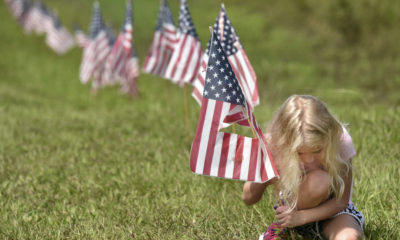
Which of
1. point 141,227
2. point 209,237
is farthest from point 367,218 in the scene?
point 141,227

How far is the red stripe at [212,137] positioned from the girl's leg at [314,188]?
1.70 feet

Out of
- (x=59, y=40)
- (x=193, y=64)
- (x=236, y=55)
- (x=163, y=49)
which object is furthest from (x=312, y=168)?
(x=59, y=40)

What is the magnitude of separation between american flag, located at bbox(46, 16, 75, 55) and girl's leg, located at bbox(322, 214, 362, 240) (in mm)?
17027

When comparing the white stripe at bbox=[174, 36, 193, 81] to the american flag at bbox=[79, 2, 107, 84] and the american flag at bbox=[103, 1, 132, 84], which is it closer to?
the american flag at bbox=[103, 1, 132, 84]

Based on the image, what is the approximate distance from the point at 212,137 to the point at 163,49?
14.5ft

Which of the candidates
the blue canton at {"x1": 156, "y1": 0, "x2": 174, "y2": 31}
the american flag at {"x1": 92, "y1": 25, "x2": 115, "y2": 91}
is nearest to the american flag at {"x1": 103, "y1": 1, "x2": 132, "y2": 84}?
the blue canton at {"x1": 156, "y1": 0, "x2": 174, "y2": 31}

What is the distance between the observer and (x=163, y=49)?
6.87 metres

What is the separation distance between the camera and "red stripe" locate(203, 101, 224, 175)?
2.63 metres

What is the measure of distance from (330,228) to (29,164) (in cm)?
332

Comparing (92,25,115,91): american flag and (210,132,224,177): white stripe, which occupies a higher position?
(92,25,115,91): american flag

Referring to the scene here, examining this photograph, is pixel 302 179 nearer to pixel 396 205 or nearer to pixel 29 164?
pixel 396 205

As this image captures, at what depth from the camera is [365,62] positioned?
14156 mm

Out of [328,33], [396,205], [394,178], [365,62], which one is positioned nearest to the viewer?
[396,205]

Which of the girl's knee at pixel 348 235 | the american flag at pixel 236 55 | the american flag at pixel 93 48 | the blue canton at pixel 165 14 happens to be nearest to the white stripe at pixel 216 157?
the girl's knee at pixel 348 235
